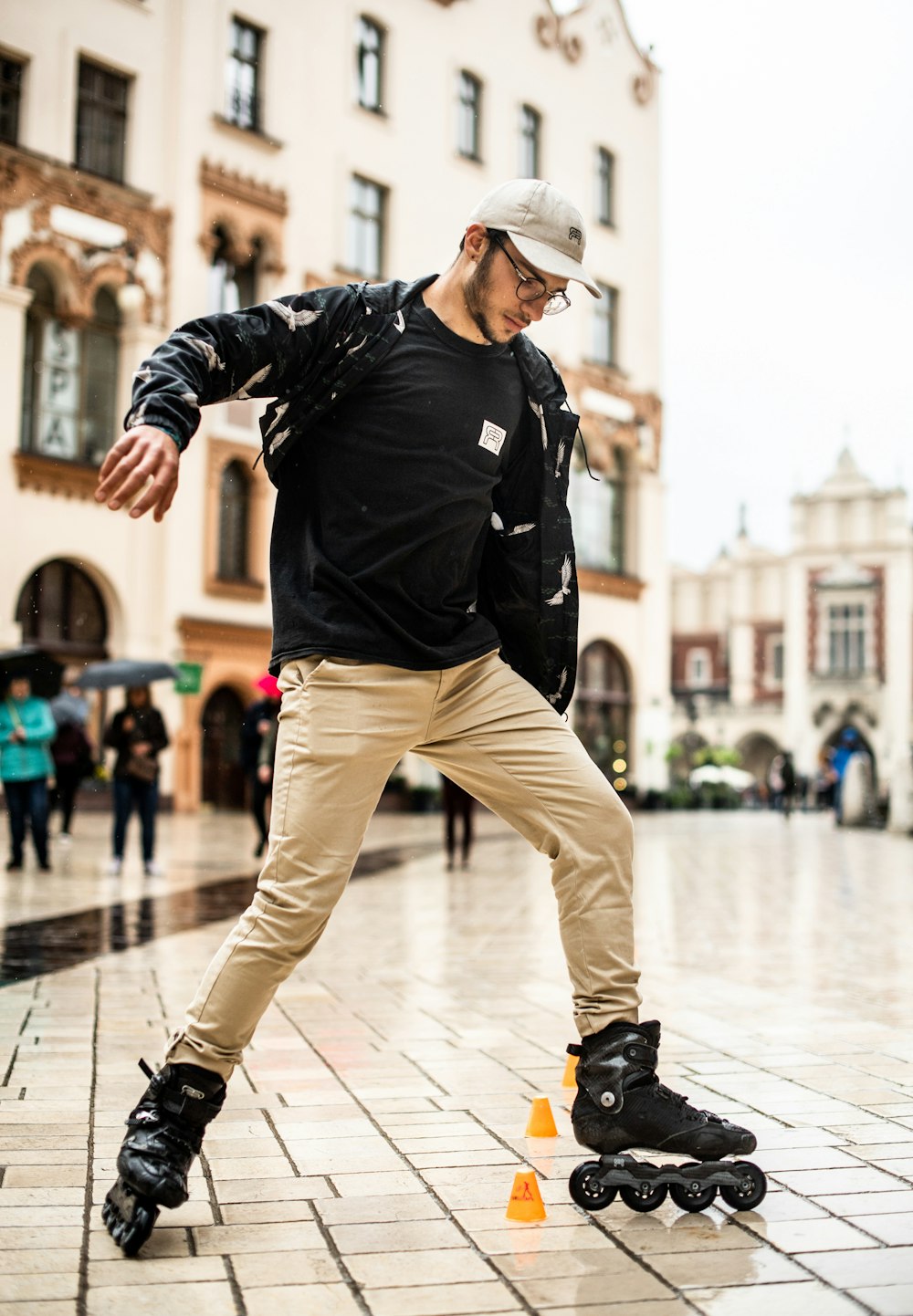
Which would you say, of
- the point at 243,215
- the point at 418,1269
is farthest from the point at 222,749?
the point at 418,1269

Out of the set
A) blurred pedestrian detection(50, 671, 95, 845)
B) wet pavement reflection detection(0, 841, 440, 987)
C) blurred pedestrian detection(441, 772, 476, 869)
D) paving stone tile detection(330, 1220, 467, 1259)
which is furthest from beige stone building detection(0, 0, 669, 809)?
paving stone tile detection(330, 1220, 467, 1259)

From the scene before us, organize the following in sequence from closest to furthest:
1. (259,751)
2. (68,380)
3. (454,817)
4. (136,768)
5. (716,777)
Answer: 1. (136,768)
2. (259,751)
3. (454,817)
4. (68,380)
5. (716,777)

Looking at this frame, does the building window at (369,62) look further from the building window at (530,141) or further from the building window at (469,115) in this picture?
the building window at (530,141)

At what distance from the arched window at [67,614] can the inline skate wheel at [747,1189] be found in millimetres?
20767

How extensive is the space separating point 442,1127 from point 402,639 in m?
1.46

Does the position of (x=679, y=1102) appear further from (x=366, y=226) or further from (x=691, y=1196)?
(x=366, y=226)

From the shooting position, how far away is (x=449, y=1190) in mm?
3328

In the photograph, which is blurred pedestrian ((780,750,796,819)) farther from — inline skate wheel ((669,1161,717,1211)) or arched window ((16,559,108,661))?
inline skate wheel ((669,1161,717,1211))

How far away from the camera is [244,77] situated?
26641 mm

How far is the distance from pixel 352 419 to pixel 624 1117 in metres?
1.56

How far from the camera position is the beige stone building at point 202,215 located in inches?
917

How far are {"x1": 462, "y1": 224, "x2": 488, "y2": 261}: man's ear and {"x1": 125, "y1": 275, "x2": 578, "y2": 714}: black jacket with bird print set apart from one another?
0.53ft

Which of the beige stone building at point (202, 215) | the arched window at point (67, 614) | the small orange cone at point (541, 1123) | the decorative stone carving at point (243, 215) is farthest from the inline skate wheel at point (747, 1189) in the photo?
the decorative stone carving at point (243, 215)

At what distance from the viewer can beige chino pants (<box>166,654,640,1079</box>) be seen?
3.06 meters
